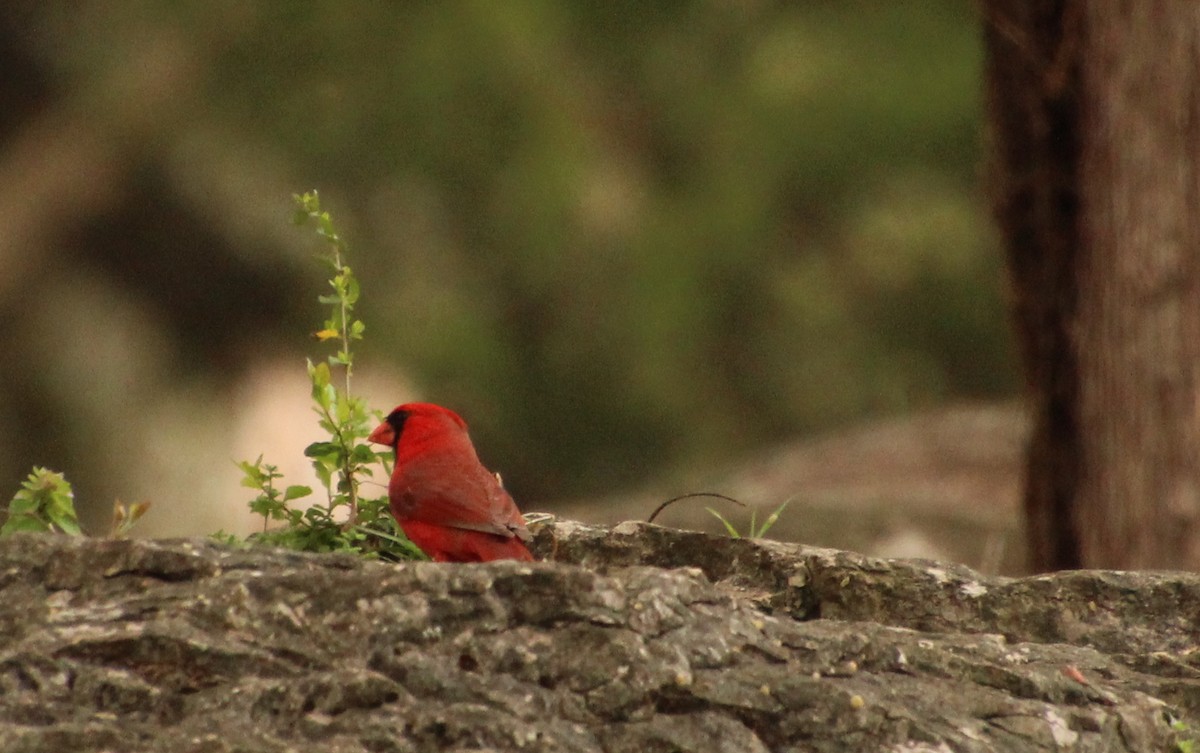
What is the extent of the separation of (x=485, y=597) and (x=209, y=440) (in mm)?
10293

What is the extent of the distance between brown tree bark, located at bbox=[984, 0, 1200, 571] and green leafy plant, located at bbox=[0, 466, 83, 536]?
13.3 ft

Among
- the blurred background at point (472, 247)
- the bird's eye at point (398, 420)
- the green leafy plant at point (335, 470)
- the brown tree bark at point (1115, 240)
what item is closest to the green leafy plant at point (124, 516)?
the green leafy plant at point (335, 470)

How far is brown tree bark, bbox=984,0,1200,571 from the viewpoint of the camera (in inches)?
231

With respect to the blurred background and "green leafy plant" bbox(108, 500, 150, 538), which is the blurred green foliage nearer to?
the blurred background

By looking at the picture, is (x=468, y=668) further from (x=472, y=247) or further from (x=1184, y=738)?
(x=472, y=247)

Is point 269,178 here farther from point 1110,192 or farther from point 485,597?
point 485,597

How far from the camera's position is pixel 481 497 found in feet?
9.29

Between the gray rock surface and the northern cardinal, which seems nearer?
the gray rock surface

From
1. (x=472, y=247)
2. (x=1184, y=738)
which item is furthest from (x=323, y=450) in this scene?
(x=472, y=247)

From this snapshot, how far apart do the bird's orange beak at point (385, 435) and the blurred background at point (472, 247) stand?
23.7 ft

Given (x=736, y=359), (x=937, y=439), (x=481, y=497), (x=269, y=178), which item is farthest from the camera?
(x=736, y=359)

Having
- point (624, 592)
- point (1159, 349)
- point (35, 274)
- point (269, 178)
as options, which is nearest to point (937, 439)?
point (1159, 349)

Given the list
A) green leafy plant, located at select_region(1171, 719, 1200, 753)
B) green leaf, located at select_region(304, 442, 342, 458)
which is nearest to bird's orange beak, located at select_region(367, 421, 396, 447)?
green leaf, located at select_region(304, 442, 342, 458)

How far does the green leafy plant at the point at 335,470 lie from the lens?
2.79 meters
